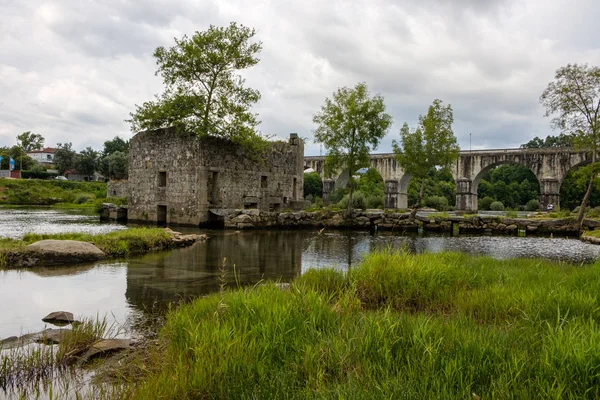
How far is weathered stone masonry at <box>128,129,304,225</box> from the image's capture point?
832 inches

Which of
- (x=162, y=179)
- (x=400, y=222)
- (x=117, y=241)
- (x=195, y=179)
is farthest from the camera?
(x=400, y=222)

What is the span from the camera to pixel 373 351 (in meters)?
3.36

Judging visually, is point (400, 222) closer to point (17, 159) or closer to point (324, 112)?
point (324, 112)

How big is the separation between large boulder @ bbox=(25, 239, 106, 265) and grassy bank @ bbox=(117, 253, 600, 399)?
237 inches

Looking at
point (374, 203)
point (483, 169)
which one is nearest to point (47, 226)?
point (374, 203)

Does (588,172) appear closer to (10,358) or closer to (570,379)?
(570,379)

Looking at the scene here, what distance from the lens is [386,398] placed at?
2588mm

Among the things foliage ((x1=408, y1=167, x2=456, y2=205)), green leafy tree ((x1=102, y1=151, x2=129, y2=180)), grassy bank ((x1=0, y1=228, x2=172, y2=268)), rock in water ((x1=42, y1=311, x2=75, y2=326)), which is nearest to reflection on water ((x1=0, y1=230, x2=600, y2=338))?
rock in water ((x1=42, y1=311, x2=75, y2=326))

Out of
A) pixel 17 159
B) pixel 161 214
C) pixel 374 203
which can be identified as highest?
pixel 17 159

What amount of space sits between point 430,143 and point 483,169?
20.8 metres

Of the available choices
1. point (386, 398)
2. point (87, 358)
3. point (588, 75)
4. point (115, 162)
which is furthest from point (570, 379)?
point (115, 162)

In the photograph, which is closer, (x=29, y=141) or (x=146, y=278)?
(x=146, y=278)

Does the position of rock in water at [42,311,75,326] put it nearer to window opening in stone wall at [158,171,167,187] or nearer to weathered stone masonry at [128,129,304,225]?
weathered stone masonry at [128,129,304,225]

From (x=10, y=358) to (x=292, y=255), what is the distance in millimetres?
8371
